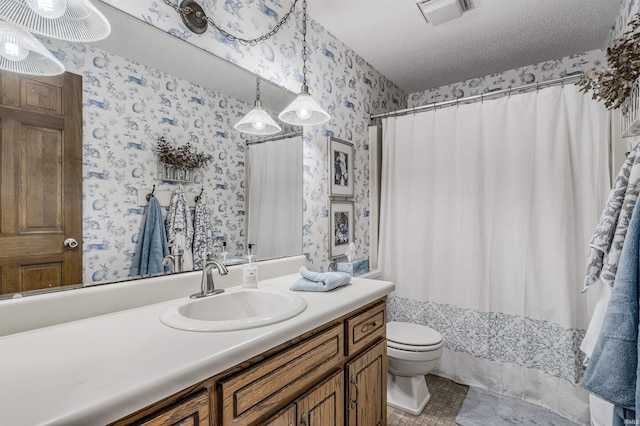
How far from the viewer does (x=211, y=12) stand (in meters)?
1.43

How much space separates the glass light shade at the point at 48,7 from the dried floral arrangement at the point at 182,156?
0.49 m

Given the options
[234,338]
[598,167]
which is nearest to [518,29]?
[598,167]

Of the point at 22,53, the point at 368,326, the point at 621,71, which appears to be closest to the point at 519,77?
the point at 621,71

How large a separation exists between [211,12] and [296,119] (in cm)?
61

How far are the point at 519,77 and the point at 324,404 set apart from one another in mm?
2939

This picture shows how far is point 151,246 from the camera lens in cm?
121

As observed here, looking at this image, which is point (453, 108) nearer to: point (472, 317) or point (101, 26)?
point (472, 317)

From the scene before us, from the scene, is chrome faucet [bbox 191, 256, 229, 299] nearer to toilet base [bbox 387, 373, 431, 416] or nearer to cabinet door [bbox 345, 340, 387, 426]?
cabinet door [bbox 345, 340, 387, 426]

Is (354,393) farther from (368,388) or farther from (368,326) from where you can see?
(368,326)

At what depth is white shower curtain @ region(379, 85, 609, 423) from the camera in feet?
6.30

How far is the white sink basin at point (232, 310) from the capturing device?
0.92 metres

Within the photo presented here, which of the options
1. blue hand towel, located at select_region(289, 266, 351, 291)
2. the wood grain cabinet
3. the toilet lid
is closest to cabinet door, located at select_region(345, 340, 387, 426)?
the wood grain cabinet

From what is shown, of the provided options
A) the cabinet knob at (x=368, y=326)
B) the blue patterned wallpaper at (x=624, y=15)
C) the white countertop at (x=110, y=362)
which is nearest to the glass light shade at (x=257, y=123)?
the white countertop at (x=110, y=362)

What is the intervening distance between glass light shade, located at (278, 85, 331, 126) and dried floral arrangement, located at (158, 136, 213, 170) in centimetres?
48
